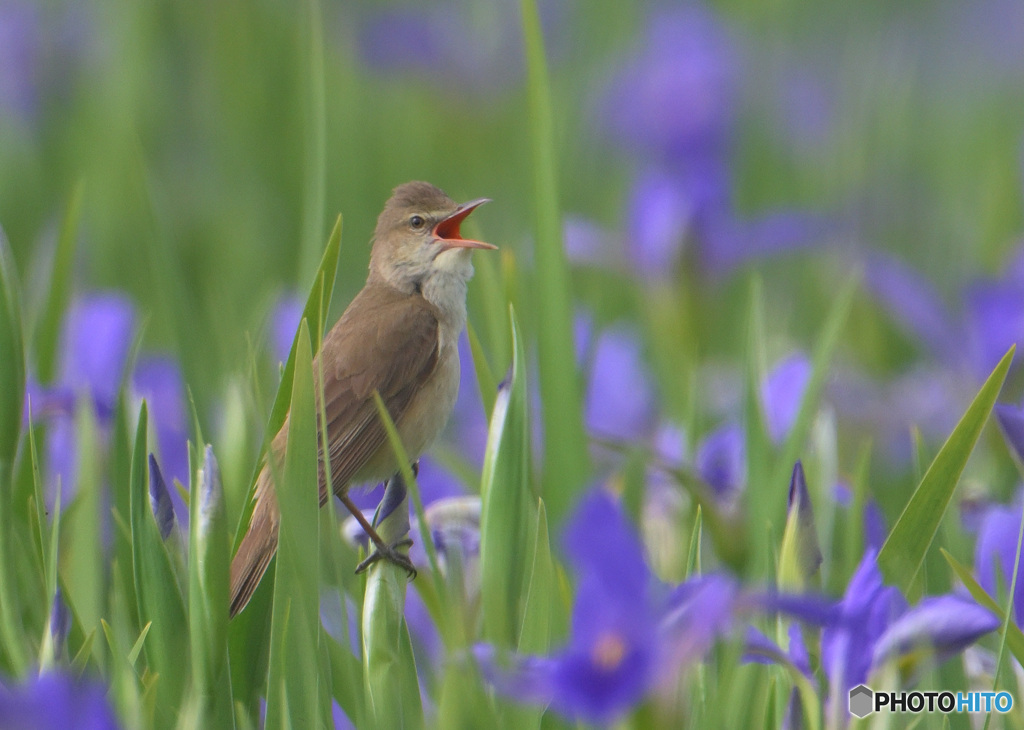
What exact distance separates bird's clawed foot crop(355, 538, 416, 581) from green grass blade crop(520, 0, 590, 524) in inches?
5.0

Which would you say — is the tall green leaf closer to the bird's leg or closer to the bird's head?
the bird's leg

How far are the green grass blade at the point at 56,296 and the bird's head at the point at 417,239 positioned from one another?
32 centimetres

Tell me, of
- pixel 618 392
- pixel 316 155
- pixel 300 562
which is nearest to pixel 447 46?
pixel 618 392

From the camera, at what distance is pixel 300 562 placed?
73cm

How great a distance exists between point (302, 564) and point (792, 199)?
296 cm

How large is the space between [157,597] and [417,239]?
0.68 meters

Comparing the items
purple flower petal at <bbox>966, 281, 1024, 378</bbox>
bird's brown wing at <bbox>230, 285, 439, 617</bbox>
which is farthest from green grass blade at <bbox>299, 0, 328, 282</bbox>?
Result: purple flower petal at <bbox>966, 281, 1024, 378</bbox>

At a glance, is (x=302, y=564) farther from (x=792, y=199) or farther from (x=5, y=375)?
(x=792, y=199)

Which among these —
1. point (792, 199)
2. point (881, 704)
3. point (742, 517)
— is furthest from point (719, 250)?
point (792, 199)

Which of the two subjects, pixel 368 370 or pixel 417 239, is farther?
pixel 417 239

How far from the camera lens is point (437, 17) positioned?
456 centimetres

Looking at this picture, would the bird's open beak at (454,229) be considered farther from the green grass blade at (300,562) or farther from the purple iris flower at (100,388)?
the green grass blade at (300,562)

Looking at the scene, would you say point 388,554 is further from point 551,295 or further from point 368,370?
point 368,370

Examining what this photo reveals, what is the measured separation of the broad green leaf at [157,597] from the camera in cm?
81
